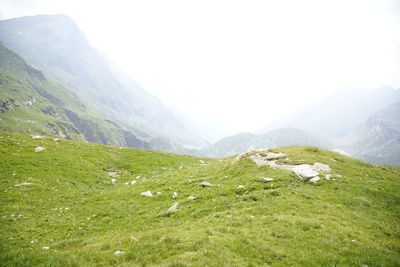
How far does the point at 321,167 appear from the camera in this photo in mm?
29422

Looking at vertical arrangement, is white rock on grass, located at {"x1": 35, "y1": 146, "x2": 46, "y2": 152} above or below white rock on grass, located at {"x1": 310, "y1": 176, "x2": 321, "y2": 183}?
above

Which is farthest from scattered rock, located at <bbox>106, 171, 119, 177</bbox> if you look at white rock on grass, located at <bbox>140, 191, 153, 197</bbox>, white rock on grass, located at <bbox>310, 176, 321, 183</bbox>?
white rock on grass, located at <bbox>310, 176, 321, 183</bbox>

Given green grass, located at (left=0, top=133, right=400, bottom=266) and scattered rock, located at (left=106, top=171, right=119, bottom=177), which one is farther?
scattered rock, located at (left=106, top=171, right=119, bottom=177)

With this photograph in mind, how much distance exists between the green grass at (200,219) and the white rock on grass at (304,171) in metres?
1.18

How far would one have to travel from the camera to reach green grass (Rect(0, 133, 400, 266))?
441 inches

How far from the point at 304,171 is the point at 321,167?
4760mm

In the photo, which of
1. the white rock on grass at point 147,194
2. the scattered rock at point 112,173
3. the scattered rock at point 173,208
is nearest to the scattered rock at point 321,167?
the scattered rock at point 173,208

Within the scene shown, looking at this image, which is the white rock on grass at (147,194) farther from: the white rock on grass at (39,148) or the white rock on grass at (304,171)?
the white rock on grass at (39,148)

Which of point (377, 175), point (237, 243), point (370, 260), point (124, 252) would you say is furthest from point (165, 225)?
point (377, 175)

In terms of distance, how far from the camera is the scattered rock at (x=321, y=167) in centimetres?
2845

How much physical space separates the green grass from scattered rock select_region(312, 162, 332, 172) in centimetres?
103

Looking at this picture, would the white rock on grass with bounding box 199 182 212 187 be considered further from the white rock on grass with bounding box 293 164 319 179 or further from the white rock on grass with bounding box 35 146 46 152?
the white rock on grass with bounding box 35 146 46 152

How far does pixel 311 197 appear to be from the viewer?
20.3m

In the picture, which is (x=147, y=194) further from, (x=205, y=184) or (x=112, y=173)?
(x=112, y=173)
